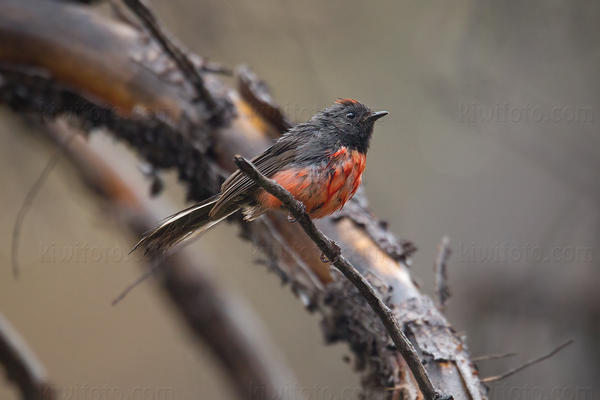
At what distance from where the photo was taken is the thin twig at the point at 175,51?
9.66 ft

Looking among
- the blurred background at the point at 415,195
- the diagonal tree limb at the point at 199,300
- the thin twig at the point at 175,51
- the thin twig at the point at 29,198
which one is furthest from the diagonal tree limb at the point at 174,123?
the blurred background at the point at 415,195

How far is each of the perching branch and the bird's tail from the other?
1490mm

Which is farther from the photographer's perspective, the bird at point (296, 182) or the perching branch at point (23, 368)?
the perching branch at point (23, 368)

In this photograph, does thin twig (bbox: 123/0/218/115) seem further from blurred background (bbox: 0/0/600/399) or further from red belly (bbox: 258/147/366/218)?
blurred background (bbox: 0/0/600/399)

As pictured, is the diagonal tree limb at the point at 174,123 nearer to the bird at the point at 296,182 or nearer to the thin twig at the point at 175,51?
the thin twig at the point at 175,51

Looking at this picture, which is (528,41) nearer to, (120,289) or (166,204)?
(166,204)

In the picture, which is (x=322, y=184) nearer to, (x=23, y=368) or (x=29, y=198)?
(x=29, y=198)

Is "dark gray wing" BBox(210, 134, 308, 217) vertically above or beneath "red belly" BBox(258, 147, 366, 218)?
above

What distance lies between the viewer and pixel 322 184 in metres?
2.88

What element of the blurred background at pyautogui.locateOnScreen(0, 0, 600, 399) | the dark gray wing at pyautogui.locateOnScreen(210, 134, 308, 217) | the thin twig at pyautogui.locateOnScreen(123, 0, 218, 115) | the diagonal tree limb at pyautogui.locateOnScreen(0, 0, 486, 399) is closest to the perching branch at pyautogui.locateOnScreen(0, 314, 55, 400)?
the blurred background at pyautogui.locateOnScreen(0, 0, 600, 399)

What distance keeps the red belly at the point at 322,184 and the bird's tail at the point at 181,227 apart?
0.25m

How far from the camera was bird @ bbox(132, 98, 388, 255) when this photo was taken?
8.91ft

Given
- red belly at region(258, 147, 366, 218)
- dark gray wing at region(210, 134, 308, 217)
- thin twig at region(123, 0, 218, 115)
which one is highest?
thin twig at region(123, 0, 218, 115)

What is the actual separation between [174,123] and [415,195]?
171 inches
